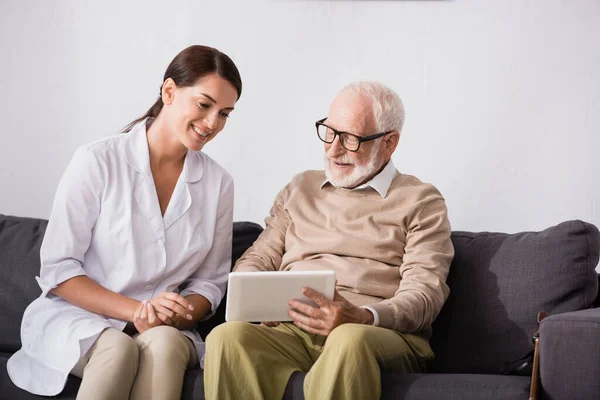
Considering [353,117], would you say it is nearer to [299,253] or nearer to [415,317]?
[299,253]

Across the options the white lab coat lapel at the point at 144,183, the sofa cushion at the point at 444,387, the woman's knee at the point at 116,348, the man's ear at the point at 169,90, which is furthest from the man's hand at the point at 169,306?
the man's ear at the point at 169,90

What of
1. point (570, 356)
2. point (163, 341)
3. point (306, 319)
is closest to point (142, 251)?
point (163, 341)

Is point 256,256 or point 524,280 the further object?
point 256,256

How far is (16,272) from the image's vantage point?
2777 millimetres

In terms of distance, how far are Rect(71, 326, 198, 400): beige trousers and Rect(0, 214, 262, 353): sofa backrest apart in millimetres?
452

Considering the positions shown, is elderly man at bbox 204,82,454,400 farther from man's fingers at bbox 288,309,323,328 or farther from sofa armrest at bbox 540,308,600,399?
sofa armrest at bbox 540,308,600,399

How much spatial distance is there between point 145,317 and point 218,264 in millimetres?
378

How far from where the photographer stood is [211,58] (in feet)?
8.35

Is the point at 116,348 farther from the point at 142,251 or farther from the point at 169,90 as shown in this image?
the point at 169,90

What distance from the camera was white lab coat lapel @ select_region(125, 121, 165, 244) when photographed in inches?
98.7

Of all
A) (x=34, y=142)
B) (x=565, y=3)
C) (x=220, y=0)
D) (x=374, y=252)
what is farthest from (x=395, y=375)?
(x=34, y=142)

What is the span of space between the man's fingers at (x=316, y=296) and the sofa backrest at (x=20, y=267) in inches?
24.3

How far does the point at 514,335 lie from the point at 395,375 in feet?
1.45

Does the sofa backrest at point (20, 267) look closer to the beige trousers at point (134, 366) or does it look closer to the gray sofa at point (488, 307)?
the gray sofa at point (488, 307)
